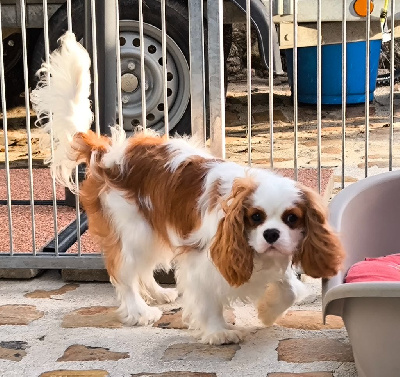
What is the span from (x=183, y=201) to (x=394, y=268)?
0.82m

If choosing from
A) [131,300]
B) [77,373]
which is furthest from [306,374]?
[131,300]

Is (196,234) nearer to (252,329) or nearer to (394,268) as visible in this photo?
(252,329)

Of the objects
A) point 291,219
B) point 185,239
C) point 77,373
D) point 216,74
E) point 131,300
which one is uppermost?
point 216,74

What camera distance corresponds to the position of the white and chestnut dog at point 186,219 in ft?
9.91

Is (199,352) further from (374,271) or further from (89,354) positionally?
(374,271)

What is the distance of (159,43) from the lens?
597 cm

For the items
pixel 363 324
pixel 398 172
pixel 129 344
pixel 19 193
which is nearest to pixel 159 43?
pixel 19 193

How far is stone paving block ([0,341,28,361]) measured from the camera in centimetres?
320

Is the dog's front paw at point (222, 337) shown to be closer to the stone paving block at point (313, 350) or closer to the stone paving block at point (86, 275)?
the stone paving block at point (313, 350)

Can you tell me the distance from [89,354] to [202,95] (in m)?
1.28

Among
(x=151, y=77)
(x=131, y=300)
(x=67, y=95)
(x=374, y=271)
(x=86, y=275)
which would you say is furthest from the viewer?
(x=151, y=77)

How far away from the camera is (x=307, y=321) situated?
11.3 feet

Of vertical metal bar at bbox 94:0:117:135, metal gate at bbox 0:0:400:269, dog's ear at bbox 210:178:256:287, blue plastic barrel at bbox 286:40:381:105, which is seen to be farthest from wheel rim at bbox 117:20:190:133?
dog's ear at bbox 210:178:256:287

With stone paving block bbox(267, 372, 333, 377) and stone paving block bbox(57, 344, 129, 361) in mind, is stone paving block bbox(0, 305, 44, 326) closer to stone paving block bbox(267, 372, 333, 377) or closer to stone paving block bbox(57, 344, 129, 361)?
stone paving block bbox(57, 344, 129, 361)
